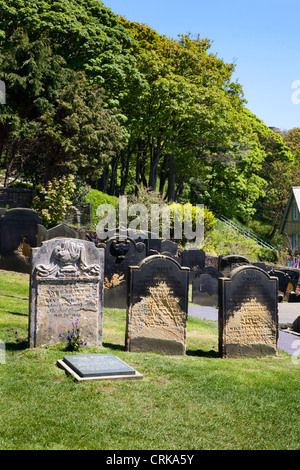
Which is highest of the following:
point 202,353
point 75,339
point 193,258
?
point 193,258

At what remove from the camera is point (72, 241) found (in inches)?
341

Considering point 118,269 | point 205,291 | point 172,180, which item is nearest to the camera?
point 118,269

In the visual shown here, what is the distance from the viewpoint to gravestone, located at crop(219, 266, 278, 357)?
905 centimetres

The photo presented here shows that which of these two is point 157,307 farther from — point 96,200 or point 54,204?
point 96,200

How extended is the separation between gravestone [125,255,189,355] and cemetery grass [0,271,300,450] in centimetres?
32

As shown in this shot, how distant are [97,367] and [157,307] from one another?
208 centimetres

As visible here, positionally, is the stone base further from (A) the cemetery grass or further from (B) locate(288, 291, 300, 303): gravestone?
(B) locate(288, 291, 300, 303): gravestone

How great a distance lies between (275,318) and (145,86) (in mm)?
25461

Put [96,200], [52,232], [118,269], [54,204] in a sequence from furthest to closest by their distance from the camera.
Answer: [96,200] → [54,204] → [52,232] → [118,269]

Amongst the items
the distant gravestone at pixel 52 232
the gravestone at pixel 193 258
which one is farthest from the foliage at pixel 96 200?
the distant gravestone at pixel 52 232

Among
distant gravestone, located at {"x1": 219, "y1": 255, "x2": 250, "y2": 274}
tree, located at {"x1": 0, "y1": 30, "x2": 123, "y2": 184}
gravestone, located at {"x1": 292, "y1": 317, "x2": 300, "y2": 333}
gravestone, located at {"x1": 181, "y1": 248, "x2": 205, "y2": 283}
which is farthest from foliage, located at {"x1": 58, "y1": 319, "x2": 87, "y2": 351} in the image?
tree, located at {"x1": 0, "y1": 30, "x2": 123, "y2": 184}

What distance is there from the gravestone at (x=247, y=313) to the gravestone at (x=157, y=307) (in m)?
0.74

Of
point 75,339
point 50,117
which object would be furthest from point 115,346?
point 50,117

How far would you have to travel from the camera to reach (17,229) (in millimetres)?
16188
